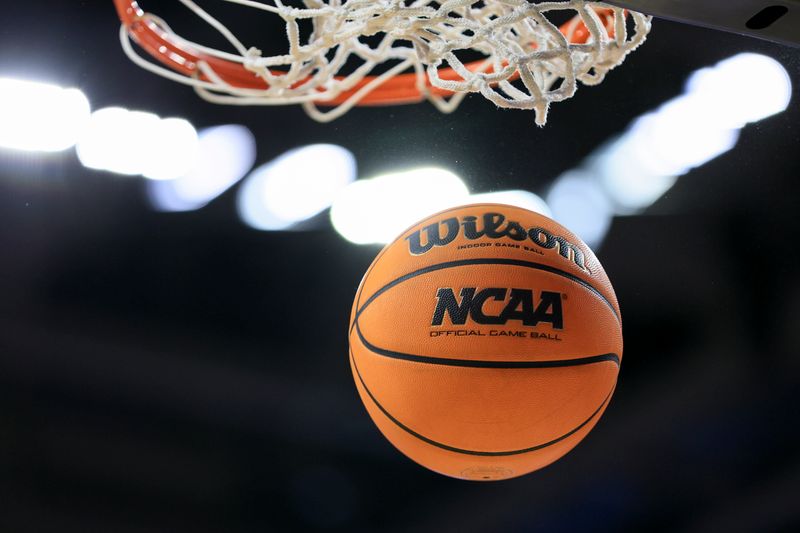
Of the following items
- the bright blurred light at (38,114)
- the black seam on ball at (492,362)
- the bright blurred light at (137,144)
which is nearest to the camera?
the black seam on ball at (492,362)

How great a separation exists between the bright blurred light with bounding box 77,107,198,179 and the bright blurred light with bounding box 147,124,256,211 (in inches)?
1.2

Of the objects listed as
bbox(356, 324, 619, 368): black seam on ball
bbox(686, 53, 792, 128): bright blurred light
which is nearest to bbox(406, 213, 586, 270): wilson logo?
bbox(356, 324, 619, 368): black seam on ball

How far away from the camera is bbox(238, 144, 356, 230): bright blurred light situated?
2717 mm

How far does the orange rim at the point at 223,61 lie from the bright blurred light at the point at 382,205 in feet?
3.47

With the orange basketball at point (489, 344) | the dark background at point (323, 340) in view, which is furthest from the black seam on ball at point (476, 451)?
the dark background at point (323, 340)

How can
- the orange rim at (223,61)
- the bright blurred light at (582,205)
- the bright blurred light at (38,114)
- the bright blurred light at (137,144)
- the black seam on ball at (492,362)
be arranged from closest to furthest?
the black seam on ball at (492,362) → the orange rim at (223,61) → the bright blurred light at (38,114) → the bright blurred light at (137,144) → the bright blurred light at (582,205)

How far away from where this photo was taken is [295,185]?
108 inches

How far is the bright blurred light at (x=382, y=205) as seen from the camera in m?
2.72

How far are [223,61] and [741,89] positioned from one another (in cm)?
177

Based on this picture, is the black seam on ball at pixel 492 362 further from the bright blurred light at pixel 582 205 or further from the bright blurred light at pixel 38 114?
the bright blurred light at pixel 38 114

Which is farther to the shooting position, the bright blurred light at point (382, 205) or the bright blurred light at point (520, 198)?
the bright blurred light at point (382, 205)

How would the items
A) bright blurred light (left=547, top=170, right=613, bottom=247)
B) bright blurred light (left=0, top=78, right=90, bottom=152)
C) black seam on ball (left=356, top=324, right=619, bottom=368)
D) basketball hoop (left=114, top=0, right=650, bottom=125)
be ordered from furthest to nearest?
bright blurred light (left=547, top=170, right=613, bottom=247), bright blurred light (left=0, top=78, right=90, bottom=152), basketball hoop (left=114, top=0, right=650, bottom=125), black seam on ball (left=356, top=324, right=619, bottom=368)

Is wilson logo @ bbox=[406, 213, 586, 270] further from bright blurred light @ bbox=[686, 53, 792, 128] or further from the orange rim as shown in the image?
bright blurred light @ bbox=[686, 53, 792, 128]

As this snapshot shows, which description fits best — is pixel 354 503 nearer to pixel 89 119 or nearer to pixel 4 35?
pixel 89 119
